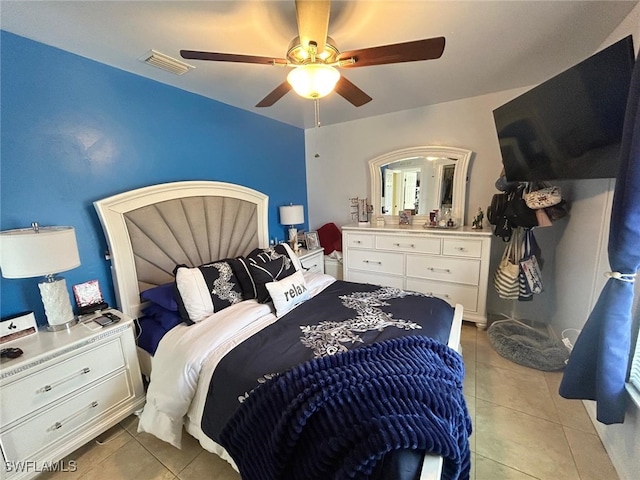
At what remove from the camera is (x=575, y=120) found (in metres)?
1.54

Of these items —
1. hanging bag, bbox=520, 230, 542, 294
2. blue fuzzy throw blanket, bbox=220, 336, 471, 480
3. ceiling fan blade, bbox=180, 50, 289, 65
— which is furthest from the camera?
hanging bag, bbox=520, 230, 542, 294

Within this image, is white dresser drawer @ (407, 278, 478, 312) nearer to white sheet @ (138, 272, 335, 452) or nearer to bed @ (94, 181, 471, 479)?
bed @ (94, 181, 471, 479)

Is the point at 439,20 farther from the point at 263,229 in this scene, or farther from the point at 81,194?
the point at 81,194

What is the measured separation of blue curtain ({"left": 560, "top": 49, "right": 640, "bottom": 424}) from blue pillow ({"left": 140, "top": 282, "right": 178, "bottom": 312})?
2384mm

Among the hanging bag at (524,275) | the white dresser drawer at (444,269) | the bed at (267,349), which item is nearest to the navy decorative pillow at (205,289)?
the bed at (267,349)

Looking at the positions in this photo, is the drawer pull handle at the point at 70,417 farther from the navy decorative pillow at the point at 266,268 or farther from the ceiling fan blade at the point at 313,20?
the ceiling fan blade at the point at 313,20

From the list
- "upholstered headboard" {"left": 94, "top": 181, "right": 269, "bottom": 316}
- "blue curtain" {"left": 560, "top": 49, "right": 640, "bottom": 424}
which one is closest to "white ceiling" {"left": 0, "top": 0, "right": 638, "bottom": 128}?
"blue curtain" {"left": 560, "top": 49, "right": 640, "bottom": 424}

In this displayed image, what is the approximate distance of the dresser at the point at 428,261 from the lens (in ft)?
8.57

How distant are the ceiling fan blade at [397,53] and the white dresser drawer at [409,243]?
1822 mm

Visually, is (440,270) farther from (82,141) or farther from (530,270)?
(82,141)

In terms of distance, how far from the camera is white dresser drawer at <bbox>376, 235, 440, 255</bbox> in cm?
278

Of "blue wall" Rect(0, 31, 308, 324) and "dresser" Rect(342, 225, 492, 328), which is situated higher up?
"blue wall" Rect(0, 31, 308, 324)

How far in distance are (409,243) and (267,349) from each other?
6.68ft

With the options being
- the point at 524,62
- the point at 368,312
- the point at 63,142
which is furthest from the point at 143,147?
the point at 524,62
